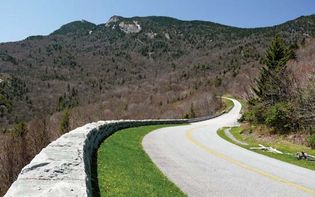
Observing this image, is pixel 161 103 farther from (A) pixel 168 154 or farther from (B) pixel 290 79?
(A) pixel 168 154

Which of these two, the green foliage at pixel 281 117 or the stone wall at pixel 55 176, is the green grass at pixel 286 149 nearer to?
the green foliage at pixel 281 117

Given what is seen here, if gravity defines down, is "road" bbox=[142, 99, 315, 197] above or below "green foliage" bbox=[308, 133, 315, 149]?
above

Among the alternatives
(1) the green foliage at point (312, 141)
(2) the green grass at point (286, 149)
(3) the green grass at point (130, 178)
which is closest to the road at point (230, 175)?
(3) the green grass at point (130, 178)

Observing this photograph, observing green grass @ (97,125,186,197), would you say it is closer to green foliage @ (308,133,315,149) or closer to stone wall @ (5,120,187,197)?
stone wall @ (5,120,187,197)

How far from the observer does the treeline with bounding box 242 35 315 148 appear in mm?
31250

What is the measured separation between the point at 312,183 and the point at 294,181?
1.78ft

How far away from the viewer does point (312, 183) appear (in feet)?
44.5

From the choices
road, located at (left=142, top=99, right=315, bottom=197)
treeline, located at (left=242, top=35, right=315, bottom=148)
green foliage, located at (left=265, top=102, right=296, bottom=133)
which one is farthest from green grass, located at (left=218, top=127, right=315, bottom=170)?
green foliage, located at (left=265, top=102, right=296, bottom=133)

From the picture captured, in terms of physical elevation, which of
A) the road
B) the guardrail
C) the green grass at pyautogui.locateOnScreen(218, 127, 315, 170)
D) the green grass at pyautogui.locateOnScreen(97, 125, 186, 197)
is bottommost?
the green grass at pyautogui.locateOnScreen(218, 127, 315, 170)

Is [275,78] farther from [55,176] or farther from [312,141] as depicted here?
[55,176]

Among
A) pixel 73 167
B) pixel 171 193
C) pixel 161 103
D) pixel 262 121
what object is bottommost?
pixel 161 103

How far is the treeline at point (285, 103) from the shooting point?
103 feet

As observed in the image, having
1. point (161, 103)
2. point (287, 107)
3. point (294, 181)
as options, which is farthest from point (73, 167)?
point (161, 103)

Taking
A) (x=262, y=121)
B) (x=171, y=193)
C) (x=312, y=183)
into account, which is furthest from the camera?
(x=262, y=121)
